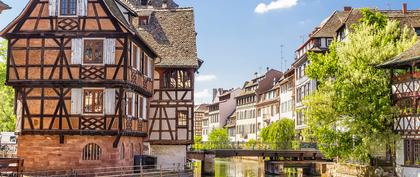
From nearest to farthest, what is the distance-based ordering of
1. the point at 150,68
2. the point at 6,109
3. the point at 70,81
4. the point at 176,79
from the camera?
the point at 70,81 → the point at 150,68 → the point at 176,79 → the point at 6,109

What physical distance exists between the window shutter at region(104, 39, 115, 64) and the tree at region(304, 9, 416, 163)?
14.0 m

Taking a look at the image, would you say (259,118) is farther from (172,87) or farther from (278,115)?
(172,87)

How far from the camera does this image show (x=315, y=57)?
42688mm

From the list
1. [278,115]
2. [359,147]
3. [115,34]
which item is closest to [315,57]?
[359,147]

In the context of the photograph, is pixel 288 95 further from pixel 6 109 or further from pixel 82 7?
pixel 82 7

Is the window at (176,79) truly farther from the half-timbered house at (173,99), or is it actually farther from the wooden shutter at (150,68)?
the wooden shutter at (150,68)

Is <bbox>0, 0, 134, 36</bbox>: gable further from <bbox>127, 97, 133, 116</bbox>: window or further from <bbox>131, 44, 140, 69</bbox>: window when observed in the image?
<bbox>127, 97, 133, 116</bbox>: window

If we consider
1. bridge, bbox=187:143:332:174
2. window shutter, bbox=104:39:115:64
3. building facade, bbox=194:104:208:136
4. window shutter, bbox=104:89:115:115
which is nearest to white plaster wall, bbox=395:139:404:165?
window shutter, bbox=104:89:115:115

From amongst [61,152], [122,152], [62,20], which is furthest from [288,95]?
[61,152]

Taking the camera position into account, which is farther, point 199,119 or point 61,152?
point 199,119

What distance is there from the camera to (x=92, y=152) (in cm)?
3434

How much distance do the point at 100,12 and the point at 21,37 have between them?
4.71 m

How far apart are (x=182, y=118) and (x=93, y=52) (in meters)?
12.1

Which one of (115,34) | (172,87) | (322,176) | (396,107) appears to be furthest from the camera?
(322,176)
